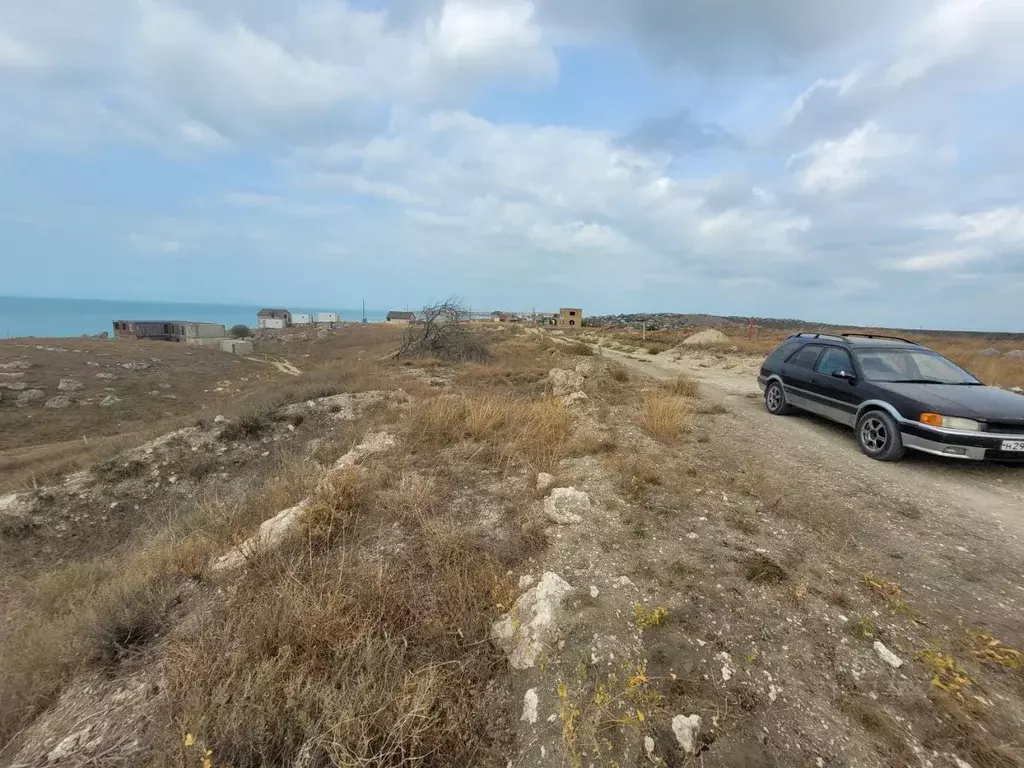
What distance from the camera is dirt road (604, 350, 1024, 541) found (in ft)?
15.6

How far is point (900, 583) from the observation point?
11.1ft

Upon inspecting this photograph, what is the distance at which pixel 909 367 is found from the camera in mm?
6863

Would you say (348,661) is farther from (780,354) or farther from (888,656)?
(780,354)

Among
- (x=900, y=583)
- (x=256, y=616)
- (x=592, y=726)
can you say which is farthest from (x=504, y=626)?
(x=900, y=583)

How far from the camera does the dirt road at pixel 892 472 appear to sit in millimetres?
4770

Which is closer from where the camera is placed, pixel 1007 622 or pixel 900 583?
pixel 1007 622

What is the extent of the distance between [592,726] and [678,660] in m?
0.74

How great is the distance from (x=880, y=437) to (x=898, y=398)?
60 cm

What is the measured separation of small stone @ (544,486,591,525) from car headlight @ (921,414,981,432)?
462 centimetres

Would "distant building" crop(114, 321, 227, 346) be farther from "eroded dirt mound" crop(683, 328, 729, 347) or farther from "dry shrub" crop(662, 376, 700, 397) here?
"dry shrub" crop(662, 376, 700, 397)

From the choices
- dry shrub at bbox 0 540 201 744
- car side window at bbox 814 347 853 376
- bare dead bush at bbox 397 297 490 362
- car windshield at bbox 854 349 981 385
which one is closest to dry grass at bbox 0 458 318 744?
dry shrub at bbox 0 540 201 744

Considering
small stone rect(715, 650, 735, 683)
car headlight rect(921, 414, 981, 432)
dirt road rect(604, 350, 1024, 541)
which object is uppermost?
car headlight rect(921, 414, 981, 432)

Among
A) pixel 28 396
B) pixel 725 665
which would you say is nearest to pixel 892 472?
pixel 725 665

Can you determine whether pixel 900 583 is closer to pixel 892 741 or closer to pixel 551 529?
pixel 892 741
